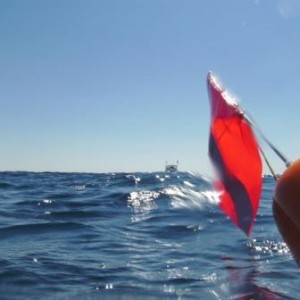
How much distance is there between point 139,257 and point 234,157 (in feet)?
8.92

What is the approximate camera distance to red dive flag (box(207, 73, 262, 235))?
4.04m

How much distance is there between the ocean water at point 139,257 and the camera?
4.80 m

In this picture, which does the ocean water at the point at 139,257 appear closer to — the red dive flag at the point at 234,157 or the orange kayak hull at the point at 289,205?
the red dive flag at the point at 234,157

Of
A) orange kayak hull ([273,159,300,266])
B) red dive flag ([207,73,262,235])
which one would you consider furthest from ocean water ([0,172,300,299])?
orange kayak hull ([273,159,300,266])

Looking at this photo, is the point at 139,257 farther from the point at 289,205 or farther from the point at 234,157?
the point at 289,205

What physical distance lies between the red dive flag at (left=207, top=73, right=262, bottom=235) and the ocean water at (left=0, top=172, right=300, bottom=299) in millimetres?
247

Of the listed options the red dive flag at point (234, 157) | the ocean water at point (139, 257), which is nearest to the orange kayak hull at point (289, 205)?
the red dive flag at point (234, 157)

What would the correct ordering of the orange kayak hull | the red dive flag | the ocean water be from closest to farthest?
the orange kayak hull < the red dive flag < the ocean water

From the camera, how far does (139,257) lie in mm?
6246

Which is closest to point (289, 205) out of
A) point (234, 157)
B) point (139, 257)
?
point (234, 157)

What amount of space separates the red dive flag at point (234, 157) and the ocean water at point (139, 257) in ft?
0.81

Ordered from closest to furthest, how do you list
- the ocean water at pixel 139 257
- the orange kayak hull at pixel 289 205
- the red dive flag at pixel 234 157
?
1. the orange kayak hull at pixel 289 205
2. the red dive flag at pixel 234 157
3. the ocean water at pixel 139 257

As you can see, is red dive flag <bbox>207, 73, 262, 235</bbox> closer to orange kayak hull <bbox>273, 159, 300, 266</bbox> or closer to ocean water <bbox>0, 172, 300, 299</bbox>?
ocean water <bbox>0, 172, 300, 299</bbox>

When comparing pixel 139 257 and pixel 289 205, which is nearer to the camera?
pixel 289 205
